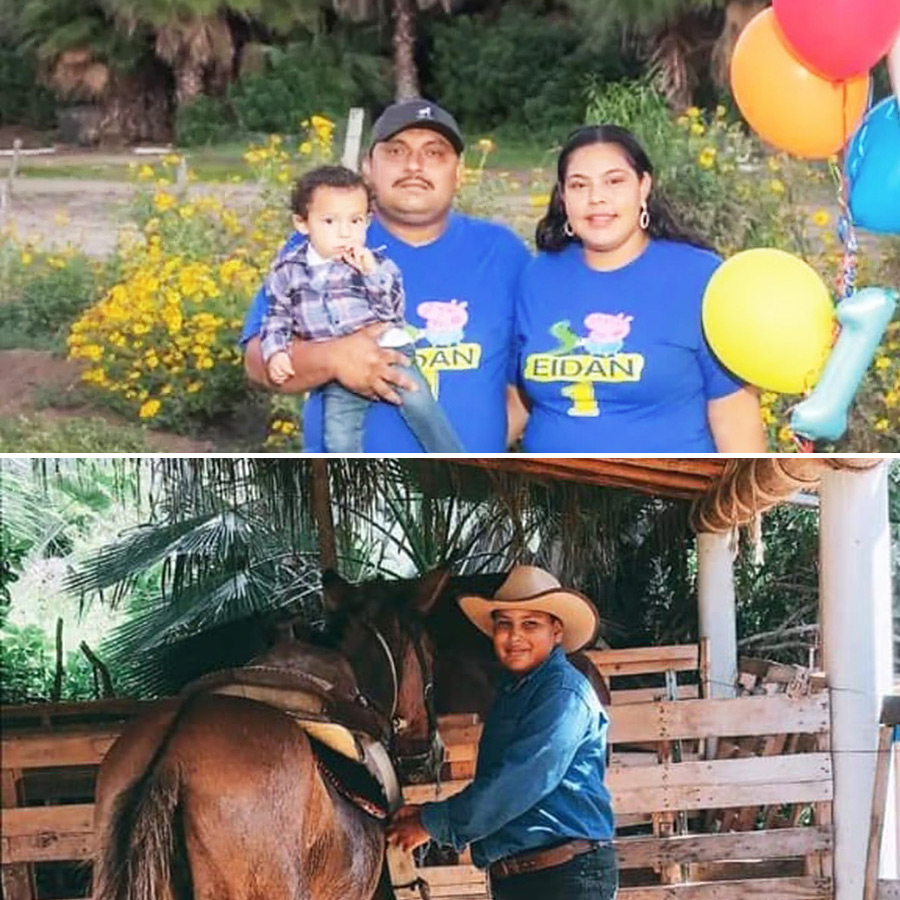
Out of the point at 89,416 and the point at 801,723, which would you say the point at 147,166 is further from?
the point at 801,723

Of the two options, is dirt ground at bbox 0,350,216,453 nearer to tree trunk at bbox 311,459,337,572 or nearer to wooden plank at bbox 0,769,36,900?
tree trunk at bbox 311,459,337,572

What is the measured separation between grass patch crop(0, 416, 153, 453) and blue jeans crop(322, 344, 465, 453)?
1.12m

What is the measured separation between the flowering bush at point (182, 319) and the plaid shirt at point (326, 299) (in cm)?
112

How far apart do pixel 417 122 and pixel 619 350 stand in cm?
54

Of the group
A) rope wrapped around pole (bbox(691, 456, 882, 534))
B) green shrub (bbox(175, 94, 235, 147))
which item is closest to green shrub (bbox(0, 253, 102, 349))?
green shrub (bbox(175, 94, 235, 147))

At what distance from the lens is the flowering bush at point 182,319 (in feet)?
13.0

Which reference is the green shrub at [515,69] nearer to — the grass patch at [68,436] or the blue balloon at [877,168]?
the grass patch at [68,436]

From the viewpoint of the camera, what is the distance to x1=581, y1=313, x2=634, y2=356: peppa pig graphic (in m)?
2.73

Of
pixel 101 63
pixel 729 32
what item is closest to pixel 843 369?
pixel 729 32

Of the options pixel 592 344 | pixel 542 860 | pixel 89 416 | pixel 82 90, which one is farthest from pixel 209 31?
pixel 542 860

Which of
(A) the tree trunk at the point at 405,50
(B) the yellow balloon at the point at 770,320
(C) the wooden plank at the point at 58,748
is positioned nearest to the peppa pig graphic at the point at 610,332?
(B) the yellow balloon at the point at 770,320

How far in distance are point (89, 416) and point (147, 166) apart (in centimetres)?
75

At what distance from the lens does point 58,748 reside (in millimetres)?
2699

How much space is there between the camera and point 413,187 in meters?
2.80
